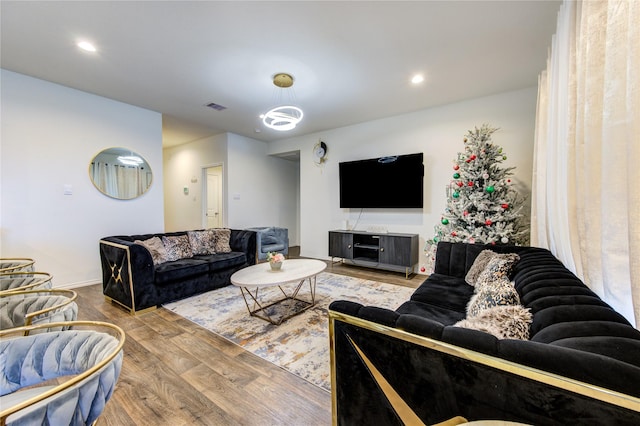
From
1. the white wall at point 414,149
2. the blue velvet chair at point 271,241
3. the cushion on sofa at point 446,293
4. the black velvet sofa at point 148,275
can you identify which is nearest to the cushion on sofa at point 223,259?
the black velvet sofa at point 148,275

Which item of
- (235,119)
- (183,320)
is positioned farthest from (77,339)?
(235,119)

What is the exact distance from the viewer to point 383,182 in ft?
15.3

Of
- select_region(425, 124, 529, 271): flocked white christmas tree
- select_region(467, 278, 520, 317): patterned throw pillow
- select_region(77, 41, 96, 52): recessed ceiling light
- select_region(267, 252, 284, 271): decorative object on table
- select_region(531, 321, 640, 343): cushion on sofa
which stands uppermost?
select_region(77, 41, 96, 52): recessed ceiling light

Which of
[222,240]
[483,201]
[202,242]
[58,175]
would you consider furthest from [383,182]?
[58,175]

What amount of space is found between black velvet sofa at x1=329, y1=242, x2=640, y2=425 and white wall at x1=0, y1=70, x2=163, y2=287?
175 inches

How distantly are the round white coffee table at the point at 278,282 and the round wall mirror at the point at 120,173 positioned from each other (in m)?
2.85

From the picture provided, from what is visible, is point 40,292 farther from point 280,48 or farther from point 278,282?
point 280,48

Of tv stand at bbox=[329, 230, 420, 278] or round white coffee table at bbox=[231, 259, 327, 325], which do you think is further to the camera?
tv stand at bbox=[329, 230, 420, 278]

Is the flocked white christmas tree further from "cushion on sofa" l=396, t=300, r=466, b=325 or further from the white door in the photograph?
the white door

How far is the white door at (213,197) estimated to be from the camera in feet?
21.2

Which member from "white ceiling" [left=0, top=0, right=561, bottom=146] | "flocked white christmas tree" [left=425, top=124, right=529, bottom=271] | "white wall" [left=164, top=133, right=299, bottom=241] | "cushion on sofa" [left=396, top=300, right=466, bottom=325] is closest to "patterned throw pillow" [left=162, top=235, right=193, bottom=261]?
"white wall" [left=164, top=133, right=299, bottom=241]

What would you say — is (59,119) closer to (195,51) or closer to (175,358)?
(195,51)

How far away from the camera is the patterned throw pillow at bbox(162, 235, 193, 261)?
3.52m

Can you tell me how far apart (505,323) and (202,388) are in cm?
178
